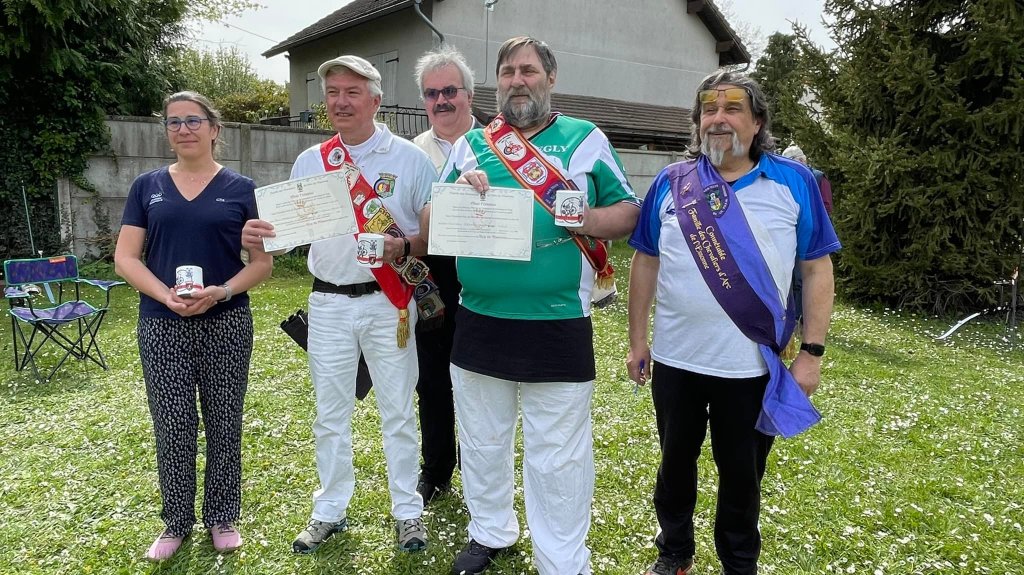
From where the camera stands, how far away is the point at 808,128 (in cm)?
1091

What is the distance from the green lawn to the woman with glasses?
0.44 meters

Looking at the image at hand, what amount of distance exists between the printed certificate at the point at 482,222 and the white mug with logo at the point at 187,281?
99 centimetres

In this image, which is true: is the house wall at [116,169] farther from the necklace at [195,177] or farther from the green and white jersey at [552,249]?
the green and white jersey at [552,249]

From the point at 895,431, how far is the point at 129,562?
5.04 metres

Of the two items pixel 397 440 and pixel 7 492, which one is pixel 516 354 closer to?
pixel 397 440

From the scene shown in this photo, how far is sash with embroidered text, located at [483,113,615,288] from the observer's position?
2.63 meters

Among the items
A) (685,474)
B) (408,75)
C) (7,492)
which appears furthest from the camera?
(408,75)

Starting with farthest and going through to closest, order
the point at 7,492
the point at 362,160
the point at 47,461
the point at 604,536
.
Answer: the point at 47,461
the point at 7,492
the point at 604,536
the point at 362,160

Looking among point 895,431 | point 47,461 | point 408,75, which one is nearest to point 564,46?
point 408,75

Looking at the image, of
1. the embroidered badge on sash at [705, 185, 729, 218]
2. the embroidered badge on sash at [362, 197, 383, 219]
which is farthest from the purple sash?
the embroidered badge on sash at [362, 197, 383, 219]

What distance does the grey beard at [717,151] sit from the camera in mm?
2581

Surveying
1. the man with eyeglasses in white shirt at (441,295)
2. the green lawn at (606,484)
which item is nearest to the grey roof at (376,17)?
the green lawn at (606,484)

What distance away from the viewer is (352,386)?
320 cm

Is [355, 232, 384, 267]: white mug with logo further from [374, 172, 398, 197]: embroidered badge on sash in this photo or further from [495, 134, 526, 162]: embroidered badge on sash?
[495, 134, 526, 162]: embroidered badge on sash
